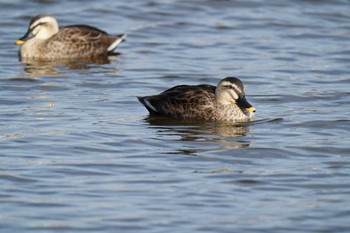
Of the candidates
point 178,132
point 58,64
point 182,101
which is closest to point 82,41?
point 58,64

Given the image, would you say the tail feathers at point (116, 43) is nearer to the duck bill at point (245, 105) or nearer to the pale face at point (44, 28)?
the pale face at point (44, 28)

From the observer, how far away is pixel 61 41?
19016mm

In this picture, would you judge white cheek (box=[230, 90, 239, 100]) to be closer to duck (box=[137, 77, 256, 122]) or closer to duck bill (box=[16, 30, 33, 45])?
duck (box=[137, 77, 256, 122])

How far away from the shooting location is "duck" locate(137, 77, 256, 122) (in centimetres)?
1386

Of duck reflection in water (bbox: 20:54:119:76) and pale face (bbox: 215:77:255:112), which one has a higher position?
pale face (bbox: 215:77:255:112)

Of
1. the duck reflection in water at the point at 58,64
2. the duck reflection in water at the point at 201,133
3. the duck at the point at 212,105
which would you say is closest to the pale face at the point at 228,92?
the duck at the point at 212,105

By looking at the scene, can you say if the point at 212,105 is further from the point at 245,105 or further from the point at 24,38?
the point at 24,38

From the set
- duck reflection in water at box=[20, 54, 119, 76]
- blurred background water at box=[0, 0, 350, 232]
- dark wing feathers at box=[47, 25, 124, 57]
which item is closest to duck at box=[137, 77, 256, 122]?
blurred background water at box=[0, 0, 350, 232]

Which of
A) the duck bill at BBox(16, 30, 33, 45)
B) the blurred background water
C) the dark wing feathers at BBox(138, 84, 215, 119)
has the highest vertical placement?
the duck bill at BBox(16, 30, 33, 45)

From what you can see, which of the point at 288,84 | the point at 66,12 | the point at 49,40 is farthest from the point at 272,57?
the point at 66,12

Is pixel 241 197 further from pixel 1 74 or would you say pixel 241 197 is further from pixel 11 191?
pixel 1 74

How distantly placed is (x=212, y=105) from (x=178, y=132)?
882mm

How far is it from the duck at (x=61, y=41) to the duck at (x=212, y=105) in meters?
5.28

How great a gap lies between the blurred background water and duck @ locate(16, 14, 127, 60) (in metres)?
0.39
